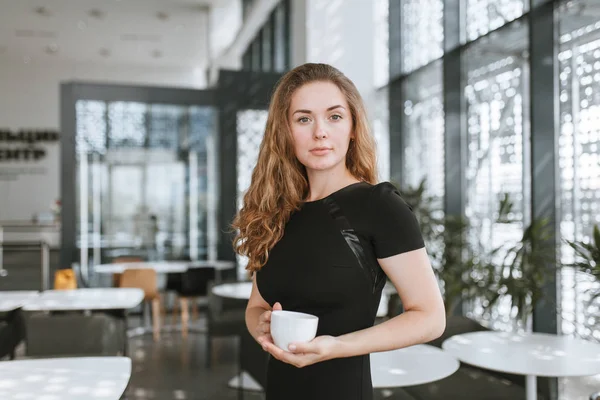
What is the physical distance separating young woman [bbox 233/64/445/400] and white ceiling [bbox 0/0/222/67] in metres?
9.15

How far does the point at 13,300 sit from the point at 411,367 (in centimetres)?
261

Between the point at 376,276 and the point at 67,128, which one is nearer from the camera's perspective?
the point at 376,276

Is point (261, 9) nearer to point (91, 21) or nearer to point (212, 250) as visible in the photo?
point (91, 21)

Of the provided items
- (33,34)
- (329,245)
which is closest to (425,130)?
(329,245)

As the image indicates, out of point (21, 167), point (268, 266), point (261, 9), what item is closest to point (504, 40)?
point (268, 266)

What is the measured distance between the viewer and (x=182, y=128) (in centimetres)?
779

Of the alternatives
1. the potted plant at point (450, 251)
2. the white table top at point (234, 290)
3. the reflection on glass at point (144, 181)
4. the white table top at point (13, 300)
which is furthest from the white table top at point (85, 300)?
the reflection on glass at point (144, 181)

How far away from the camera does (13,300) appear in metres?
3.64

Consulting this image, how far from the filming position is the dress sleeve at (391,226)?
3.75 ft

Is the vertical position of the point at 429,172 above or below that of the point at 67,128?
below

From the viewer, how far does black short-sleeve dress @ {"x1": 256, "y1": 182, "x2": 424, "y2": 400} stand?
118cm

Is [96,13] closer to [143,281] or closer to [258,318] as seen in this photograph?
[143,281]

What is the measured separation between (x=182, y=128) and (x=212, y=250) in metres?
1.71

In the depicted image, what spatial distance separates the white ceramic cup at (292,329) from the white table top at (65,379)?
0.90 m
